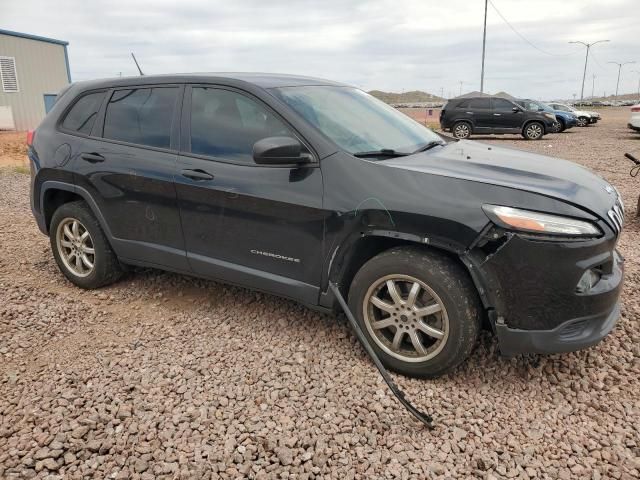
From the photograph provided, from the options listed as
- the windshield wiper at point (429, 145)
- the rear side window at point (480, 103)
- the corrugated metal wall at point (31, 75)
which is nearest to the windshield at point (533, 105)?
the rear side window at point (480, 103)

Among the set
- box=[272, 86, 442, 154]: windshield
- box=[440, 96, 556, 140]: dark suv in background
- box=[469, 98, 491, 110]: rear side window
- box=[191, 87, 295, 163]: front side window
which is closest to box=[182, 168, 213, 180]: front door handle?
box=[191, 87, 295, 163]: front side window

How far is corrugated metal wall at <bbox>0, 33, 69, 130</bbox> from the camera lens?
24.2m

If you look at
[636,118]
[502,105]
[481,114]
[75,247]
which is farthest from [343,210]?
[502,105]

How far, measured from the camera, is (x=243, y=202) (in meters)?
3.24

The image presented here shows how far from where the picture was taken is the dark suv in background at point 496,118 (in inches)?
778

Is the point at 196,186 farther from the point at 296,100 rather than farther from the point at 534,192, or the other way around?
the point at 534,192

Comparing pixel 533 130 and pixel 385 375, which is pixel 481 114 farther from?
pixel 385 375

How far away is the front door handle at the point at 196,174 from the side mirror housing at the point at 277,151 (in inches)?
21.9

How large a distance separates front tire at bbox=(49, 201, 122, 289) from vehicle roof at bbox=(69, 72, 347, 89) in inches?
41.3

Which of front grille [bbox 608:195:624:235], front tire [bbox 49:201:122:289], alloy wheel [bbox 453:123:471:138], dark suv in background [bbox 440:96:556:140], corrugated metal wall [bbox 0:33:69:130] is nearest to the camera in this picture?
front grille [bbox 608:195:624:235]

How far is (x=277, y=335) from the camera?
351cm

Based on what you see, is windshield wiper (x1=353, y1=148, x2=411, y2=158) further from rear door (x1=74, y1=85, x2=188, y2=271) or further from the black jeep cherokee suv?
rear door (x1=74, y1=85, x2=188, y2=271)

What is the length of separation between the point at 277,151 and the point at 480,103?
18.9m

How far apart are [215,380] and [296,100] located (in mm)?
1826
